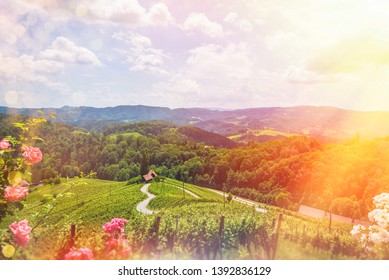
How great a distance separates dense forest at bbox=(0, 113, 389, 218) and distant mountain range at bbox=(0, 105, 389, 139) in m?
0.42

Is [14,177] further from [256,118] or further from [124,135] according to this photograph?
[256,118]

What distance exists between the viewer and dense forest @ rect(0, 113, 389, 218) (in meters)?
8.94

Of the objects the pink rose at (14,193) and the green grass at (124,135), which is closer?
the pink rose at (14,193)

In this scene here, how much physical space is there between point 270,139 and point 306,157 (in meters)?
1.57

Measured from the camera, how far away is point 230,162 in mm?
13078

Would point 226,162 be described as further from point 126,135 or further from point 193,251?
point 193,251

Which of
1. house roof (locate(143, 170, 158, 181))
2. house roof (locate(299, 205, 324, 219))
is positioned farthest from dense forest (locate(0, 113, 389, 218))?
house roof (locate(299, 205, 324, 219))

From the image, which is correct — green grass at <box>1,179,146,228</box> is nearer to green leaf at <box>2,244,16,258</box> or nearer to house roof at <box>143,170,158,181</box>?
house roof at <box>143,170,158,181</box>

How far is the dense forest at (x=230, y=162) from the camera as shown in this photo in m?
8.94

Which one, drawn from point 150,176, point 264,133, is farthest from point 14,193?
point 264,133

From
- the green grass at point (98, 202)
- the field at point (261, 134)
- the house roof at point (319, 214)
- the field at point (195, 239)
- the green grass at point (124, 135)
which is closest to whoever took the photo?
the field at point (195, 239)

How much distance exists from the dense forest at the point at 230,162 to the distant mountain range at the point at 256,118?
0.42m

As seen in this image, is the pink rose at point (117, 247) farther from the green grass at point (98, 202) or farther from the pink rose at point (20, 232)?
the green grass at point (98, 202)

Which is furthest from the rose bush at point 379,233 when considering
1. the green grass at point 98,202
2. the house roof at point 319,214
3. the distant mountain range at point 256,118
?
the house roof at point 319,214
